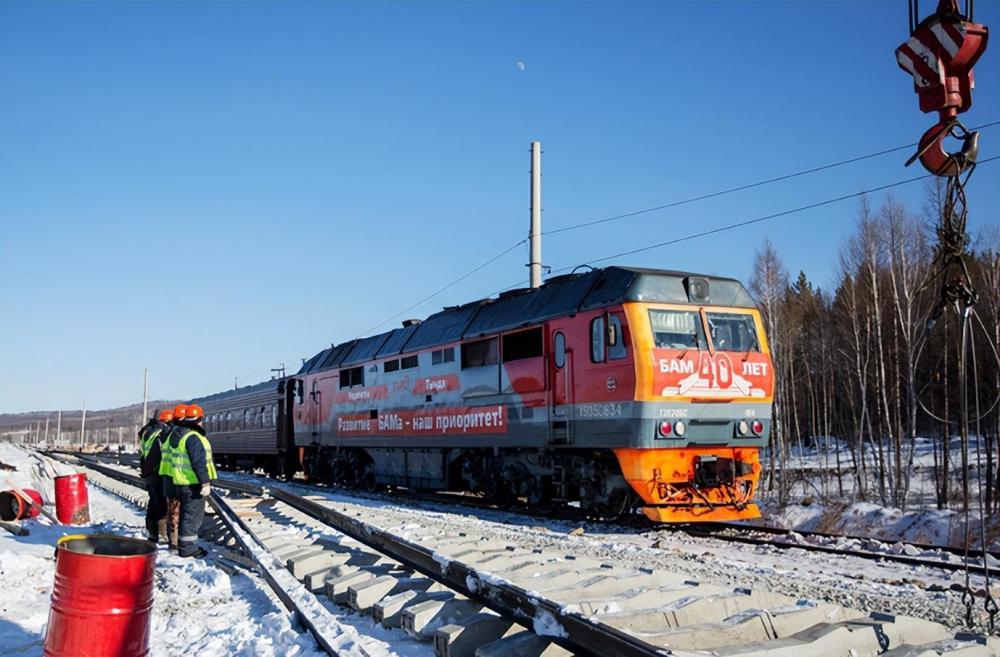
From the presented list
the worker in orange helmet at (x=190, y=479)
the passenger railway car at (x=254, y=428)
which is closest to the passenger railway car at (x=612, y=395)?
the worker in orange helmet at (x=190, y=479)

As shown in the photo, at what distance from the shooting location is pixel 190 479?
9.61 m

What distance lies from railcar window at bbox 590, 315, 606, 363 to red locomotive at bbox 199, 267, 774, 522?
0.02m

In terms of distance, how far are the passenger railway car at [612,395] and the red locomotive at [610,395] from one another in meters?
0.02

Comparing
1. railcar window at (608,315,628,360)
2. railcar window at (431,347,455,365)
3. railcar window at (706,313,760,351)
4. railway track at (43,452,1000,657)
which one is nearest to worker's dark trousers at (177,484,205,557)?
railway track at (43,452,1000,657)

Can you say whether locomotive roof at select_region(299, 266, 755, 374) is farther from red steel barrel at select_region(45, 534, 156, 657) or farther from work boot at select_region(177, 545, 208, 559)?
red steel barrel at select_region(45, 534, 156, 657)

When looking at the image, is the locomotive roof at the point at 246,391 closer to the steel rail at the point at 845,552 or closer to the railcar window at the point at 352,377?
the railcar window at the point at 352,377

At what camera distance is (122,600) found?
4.62 metres

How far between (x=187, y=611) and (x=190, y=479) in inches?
125

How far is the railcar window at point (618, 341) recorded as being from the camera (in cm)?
1125

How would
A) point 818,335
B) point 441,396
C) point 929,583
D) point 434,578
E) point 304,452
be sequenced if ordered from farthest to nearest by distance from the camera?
point 818,335, point 304,452, point 441,396, point 929,583, point 434,578

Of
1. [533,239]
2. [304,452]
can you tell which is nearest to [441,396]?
[533,239]

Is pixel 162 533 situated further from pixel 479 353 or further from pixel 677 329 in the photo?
pixel 677 329

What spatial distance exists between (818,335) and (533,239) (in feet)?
112

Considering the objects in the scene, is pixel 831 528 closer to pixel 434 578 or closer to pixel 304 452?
pixel 434 578
